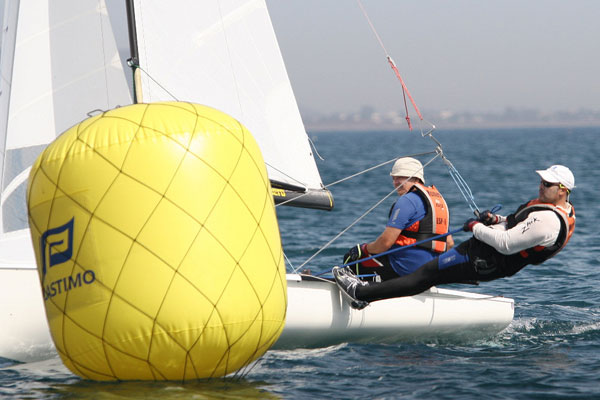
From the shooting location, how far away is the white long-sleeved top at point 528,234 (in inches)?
187

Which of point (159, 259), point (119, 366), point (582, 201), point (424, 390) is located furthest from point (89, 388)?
point (582, 201)

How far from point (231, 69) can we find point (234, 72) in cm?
3

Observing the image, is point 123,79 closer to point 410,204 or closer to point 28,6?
point 28,6

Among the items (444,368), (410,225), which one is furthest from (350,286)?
(444,368)

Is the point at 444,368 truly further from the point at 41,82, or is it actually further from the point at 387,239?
the point at 41,82

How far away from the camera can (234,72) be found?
614cm

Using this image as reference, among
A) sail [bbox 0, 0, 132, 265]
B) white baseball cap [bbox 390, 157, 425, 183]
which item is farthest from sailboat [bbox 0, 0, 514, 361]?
white baseball cap [bbox 390, 157, 425, 183]

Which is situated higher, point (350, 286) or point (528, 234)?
point (528, 234)

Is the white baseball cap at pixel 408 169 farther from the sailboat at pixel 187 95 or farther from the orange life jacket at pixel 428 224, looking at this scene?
the sailboat at pixel 187 95

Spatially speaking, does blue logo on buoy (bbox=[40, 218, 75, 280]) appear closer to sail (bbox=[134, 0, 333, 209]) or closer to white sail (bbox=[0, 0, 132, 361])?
white sail (bbox=[0, 0, 132, 361])

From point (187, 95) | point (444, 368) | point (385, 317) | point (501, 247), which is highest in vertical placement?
point (187, 95)

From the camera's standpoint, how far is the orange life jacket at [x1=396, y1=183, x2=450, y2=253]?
5395 millimetres

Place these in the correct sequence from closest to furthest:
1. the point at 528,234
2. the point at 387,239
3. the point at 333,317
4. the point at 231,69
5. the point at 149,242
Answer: the point at 149,242 < the point at 528,234 < the point at 333,317 < the point at 387,239 < the point at 231,69

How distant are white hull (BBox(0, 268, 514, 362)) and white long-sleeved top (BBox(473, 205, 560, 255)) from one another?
90cm
